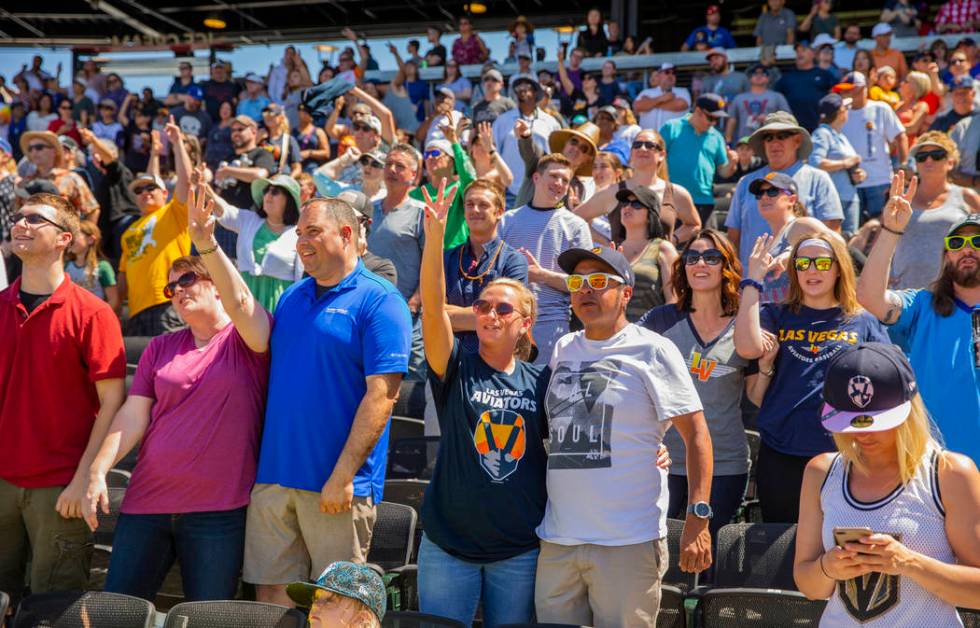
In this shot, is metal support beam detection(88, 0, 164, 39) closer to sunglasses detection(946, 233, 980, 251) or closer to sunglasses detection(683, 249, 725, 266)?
sunglasses detection(683, 249, 725, 266)

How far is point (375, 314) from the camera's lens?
154 inches

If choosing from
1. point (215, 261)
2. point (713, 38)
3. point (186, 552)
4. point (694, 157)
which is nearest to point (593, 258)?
point (215, 261)

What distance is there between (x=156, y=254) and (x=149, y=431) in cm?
297

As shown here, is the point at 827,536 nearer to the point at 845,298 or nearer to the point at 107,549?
the point at 845,298

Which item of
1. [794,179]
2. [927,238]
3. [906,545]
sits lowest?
[906,545]

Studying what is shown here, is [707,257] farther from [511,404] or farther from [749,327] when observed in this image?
[511,404]

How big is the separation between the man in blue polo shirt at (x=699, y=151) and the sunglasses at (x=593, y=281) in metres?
5.46

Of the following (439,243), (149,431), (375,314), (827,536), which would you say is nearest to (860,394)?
(827,536)

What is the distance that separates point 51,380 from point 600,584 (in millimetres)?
2431

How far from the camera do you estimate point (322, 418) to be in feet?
12.8

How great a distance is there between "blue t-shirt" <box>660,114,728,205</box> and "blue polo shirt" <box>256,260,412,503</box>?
18.1 ft

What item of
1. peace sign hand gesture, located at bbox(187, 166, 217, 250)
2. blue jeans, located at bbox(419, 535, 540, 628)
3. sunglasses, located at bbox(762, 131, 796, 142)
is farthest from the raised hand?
sunglasses, located at bbox(762, 131, 796, 142)

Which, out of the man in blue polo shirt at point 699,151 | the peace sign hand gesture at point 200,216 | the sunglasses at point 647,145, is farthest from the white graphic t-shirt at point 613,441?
the man in blue polo shirt at point 699,151

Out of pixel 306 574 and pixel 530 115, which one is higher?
pixel 530 115
